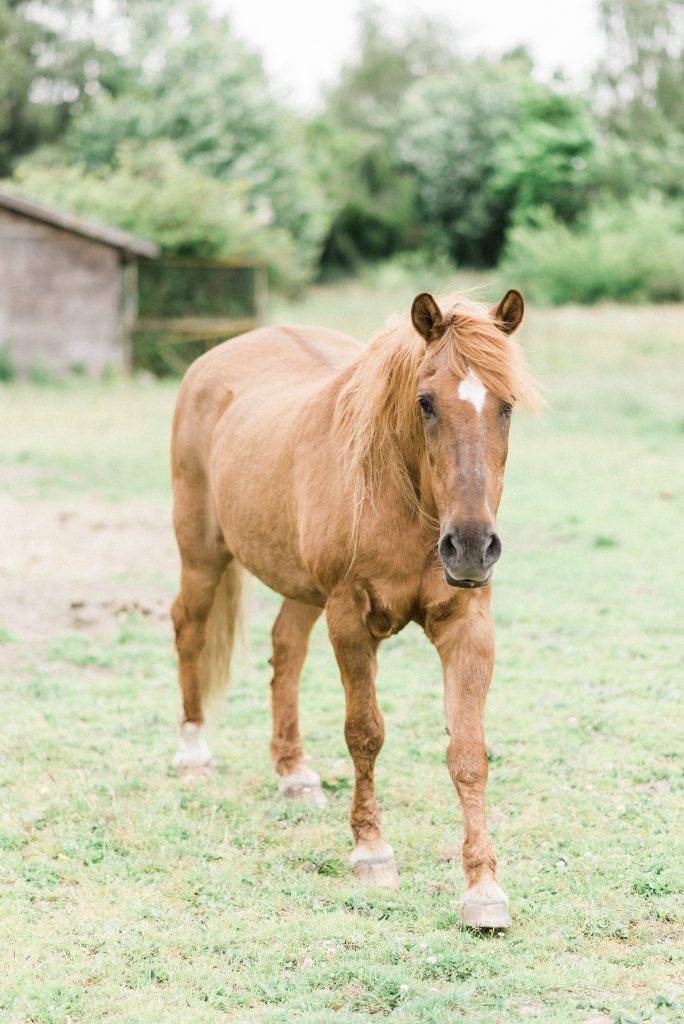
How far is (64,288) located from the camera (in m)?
22.4

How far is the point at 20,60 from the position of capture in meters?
42.0

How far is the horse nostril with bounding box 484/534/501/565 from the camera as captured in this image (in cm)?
313

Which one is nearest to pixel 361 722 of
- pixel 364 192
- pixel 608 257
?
pixel 608 257

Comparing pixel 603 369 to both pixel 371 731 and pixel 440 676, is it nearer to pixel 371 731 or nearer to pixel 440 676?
pixel 440 676

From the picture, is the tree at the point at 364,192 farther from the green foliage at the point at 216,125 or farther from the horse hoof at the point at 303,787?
the horse hoof at the point at 303,787

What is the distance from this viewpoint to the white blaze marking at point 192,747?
4.83m

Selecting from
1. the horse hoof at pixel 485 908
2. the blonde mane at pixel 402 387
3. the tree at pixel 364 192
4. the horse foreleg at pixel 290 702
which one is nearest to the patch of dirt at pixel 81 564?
the horse foreleg at pixel 290 702

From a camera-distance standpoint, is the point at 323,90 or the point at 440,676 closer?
the point at 440,676

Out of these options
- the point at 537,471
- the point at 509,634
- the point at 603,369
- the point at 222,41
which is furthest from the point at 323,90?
the point at 509,634

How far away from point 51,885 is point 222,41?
35.5 metres

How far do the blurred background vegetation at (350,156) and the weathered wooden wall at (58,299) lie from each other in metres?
2.81

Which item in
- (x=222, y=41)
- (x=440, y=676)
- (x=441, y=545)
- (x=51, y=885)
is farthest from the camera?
(x=222, y=41)

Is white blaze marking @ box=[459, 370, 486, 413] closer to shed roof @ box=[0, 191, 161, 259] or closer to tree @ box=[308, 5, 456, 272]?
shed roof @ box=[0, 191, 161, 259]

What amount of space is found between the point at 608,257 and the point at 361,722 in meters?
31.5
